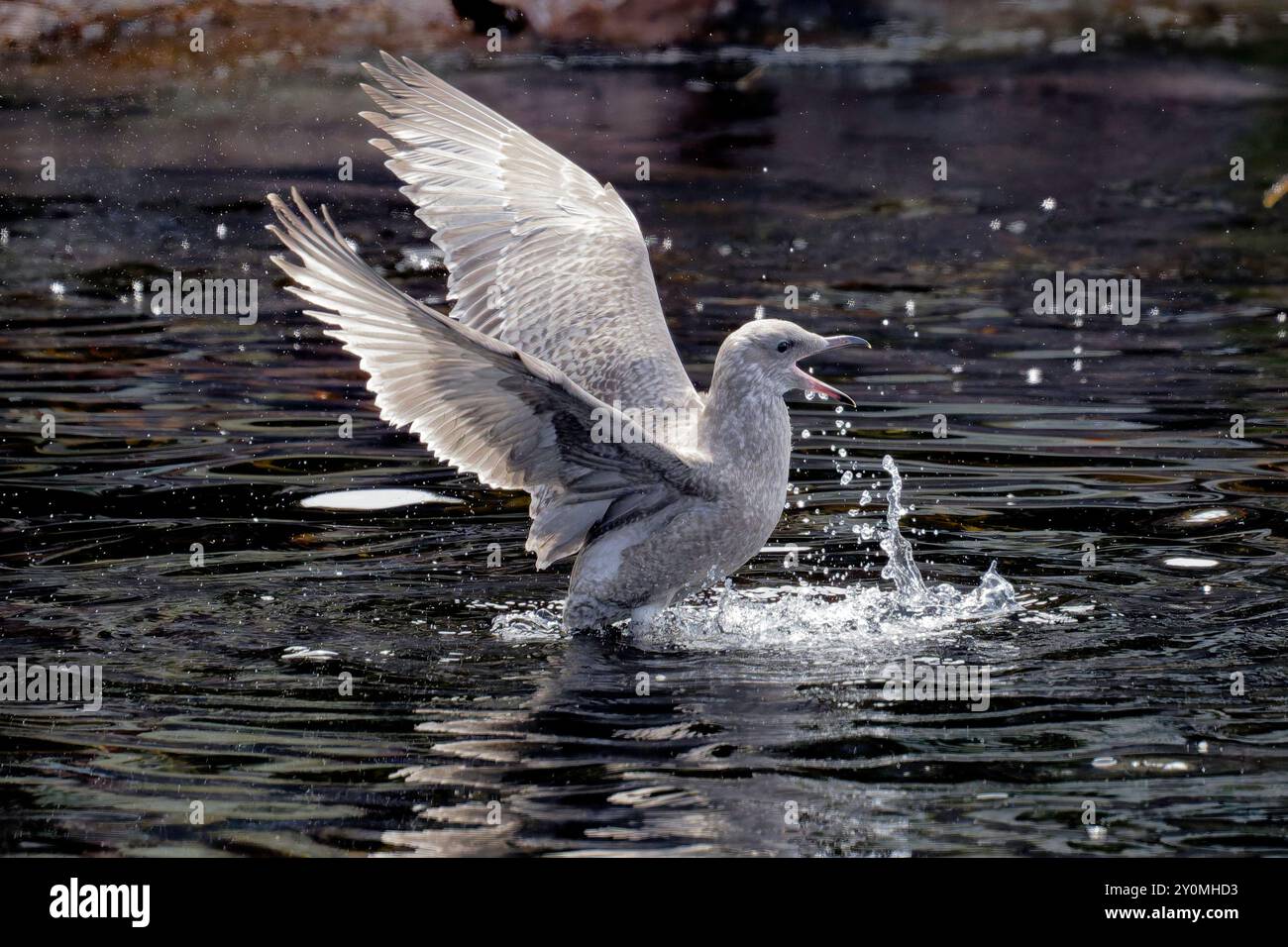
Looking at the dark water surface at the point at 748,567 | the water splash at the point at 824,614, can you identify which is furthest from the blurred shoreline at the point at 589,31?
the water splash at the point at 824,614

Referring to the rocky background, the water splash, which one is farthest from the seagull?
the rocky background

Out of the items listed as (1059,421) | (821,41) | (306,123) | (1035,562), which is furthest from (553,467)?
(821,41)

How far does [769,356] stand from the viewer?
7.60 metres

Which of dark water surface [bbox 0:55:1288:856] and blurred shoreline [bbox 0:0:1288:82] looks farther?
blurred shoreline [bbox 0:0:1288:82]

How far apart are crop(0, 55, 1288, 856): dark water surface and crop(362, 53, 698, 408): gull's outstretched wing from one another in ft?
3.24

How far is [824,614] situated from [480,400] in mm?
1706

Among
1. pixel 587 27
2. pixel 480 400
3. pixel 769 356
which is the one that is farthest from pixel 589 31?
pixel 480 400

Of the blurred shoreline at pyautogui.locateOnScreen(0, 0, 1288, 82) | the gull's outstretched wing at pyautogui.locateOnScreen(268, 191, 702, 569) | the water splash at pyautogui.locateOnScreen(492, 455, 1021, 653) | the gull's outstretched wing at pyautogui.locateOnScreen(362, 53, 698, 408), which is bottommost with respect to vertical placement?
the water splash at pyautogui.locateOnScreen(492, 455, 1021, 653)

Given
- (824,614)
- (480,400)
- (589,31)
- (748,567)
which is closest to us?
(480,400)

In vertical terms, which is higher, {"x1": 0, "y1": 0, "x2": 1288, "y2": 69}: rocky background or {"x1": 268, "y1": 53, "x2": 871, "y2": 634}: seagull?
{"x1": 0, "y1": 0, "x2": 1288, "y2": 69}: rocky background

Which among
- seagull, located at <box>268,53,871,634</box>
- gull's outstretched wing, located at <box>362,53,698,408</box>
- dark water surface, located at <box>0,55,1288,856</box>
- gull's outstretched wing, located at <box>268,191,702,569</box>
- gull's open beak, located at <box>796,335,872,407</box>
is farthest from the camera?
gull's outstretched wing, located at <box>362,53,698,408</box>

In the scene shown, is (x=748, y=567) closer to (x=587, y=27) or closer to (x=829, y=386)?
(x=829, y=386)

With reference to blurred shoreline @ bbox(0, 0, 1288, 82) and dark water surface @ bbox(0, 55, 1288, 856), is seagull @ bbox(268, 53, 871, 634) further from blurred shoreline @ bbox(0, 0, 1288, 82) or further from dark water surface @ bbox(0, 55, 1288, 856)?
blurred shoreline @ bbox(0, 0, 1288, 82)

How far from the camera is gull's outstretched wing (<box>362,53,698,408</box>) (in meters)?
8.24
